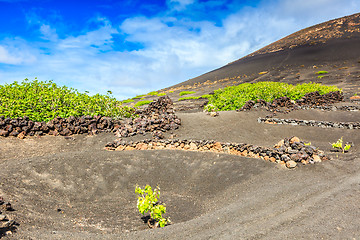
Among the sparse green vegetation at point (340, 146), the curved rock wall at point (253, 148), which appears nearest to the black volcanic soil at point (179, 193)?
the curved rock wall at point (253, 148)

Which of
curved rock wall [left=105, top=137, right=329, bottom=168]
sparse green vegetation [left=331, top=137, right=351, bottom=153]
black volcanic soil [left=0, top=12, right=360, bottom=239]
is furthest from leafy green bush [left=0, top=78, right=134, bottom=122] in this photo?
sparse green vegetation [left=331, top=137, right=351, bottom=153]

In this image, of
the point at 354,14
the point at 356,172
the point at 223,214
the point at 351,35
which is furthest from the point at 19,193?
the point at 354,14

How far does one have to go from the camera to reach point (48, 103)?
12.0 m

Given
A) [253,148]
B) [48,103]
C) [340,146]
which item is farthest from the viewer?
[48,103]

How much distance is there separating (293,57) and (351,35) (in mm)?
20913

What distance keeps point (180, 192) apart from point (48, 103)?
8.79 metres

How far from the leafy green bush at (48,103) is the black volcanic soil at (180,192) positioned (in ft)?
5.10

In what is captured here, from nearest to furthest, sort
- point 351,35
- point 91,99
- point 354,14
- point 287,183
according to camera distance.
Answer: point 287,183 < point 91,99 < point 351,35 < point 354,14

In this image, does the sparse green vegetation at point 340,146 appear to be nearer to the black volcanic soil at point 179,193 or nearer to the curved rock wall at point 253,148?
the black volcanic soil at point 179,193

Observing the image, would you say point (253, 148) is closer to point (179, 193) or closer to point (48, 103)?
point (179, 193)

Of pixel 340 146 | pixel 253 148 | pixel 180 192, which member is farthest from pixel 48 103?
pixel 340 146

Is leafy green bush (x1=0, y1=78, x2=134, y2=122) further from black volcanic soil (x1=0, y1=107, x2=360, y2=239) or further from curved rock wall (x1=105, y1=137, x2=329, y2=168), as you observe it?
curved rock wall (x1=105, y1=137, x2=329, y2=168)

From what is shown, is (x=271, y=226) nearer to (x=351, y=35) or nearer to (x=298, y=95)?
(x=298, y=95)

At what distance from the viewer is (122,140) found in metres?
10.5
